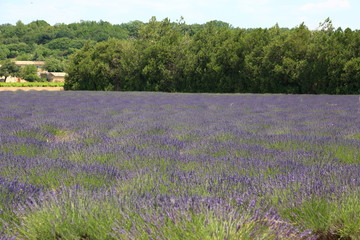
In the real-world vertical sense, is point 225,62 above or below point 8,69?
above

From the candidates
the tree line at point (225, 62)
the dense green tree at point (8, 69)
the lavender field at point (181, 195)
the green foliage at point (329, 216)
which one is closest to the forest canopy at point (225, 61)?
the tree line at point (225, 62)

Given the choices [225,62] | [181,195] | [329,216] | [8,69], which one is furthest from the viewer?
[8,69]

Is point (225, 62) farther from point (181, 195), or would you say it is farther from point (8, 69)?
point (8, 69)

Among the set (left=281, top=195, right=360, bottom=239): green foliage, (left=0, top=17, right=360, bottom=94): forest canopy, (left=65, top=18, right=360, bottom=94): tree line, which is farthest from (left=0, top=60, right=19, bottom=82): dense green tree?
(left=281, top=195, right=360, bottom=239): green foliage

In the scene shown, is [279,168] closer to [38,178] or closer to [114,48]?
[38,178]

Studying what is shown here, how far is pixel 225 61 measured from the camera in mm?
31672

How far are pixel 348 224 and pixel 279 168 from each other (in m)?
0.97

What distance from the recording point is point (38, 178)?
9.64 ft

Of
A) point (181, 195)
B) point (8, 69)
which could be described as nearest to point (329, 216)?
point (181, 195)

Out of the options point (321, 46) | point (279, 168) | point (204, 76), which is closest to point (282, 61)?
point (321, 46)

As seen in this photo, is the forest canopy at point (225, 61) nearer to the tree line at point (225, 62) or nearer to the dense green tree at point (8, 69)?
the tree line at point (225, 62)

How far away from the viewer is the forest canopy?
25562 millimetres

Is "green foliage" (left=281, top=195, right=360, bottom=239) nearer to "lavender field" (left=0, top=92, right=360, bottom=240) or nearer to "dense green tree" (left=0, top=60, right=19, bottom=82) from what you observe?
"lavender field" (left=0, top=92, right=360, bottom=240)

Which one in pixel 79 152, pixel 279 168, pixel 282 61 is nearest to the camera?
pixel 279 168
